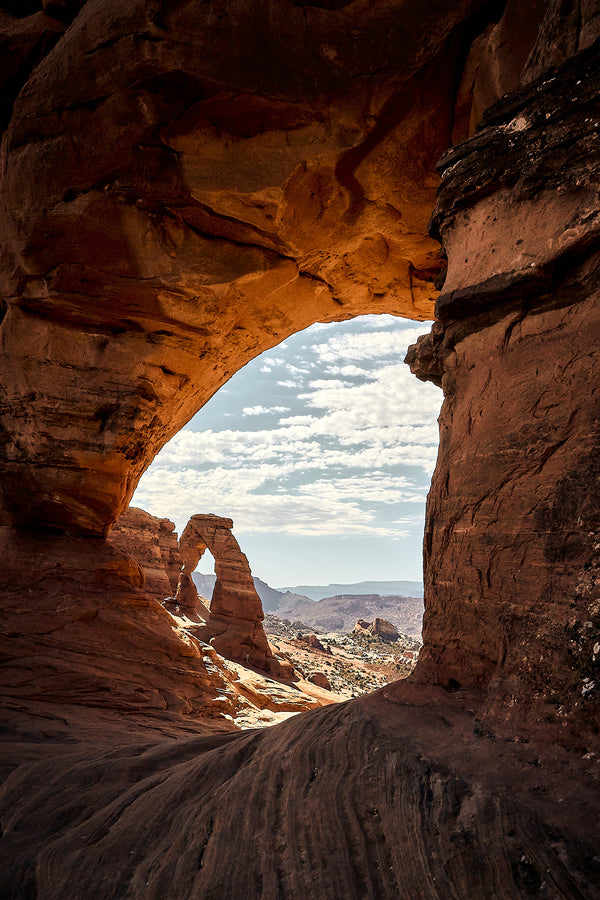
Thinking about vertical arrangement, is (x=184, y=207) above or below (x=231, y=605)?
above

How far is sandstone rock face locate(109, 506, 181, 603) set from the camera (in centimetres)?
2456

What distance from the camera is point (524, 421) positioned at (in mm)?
3281

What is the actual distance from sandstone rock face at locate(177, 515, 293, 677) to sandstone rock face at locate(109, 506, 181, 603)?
0.84 meters

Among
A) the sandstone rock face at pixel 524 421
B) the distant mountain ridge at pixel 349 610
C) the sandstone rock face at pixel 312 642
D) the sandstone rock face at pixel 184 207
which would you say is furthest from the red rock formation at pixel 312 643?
the distant mountain ridge at pixel 349 610

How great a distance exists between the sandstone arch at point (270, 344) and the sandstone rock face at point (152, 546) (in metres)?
15.8

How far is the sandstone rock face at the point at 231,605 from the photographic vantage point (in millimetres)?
20188

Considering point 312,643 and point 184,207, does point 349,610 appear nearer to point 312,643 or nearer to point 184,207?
point 312,643

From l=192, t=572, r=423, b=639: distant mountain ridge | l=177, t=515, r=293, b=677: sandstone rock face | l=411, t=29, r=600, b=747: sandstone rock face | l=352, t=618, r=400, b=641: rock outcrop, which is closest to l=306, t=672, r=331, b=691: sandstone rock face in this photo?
l=177, t=515, r=293, b=677: sandstone rock face

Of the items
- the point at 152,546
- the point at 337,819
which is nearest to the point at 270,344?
the point at 337,819

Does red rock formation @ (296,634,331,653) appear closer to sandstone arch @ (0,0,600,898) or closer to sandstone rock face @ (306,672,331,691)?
sandstone rock face @ (306,672,331,691)

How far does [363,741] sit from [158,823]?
1755mm

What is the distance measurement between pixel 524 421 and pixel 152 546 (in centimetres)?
2457

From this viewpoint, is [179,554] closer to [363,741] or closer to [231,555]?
[231,555]

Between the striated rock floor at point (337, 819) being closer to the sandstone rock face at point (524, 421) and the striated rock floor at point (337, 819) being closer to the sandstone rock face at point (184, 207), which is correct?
the sandstone rock face at point (524, 421)
